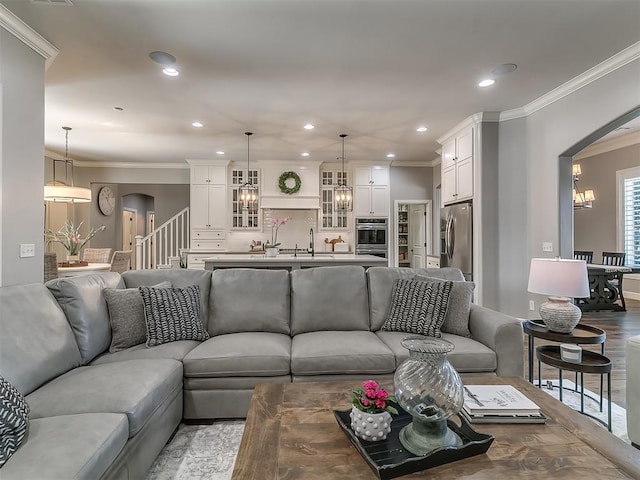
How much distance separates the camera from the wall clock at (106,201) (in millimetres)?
8195

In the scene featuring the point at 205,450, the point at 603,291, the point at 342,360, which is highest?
the point at 342,360

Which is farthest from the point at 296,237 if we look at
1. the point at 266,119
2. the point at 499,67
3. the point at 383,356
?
the point at 383,356

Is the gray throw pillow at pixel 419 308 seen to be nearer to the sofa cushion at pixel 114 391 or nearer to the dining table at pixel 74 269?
the sofa cushion at pixel 114 391

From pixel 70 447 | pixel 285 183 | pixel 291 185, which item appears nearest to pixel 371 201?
pixel 291 185

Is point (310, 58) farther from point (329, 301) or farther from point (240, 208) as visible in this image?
point (240, 208)

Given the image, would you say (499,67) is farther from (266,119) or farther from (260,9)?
(266,119)

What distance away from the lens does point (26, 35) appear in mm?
2676

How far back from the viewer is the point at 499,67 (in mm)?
3314

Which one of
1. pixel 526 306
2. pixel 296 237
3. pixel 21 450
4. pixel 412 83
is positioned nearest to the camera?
pixel 21 450

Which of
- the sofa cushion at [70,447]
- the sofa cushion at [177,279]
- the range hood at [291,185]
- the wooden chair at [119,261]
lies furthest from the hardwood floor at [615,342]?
the wooden chair at [119,261]

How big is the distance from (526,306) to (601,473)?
12.8 ft

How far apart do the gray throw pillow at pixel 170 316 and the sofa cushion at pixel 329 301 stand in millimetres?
731

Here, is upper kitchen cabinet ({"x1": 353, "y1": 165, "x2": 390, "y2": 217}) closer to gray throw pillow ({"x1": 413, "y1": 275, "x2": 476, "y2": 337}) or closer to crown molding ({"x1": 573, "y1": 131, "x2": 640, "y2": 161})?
crown molding ({"x1": 573, "y1": 131, "x2": 640, "y2": 161})

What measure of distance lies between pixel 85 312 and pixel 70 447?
3.70 ft
